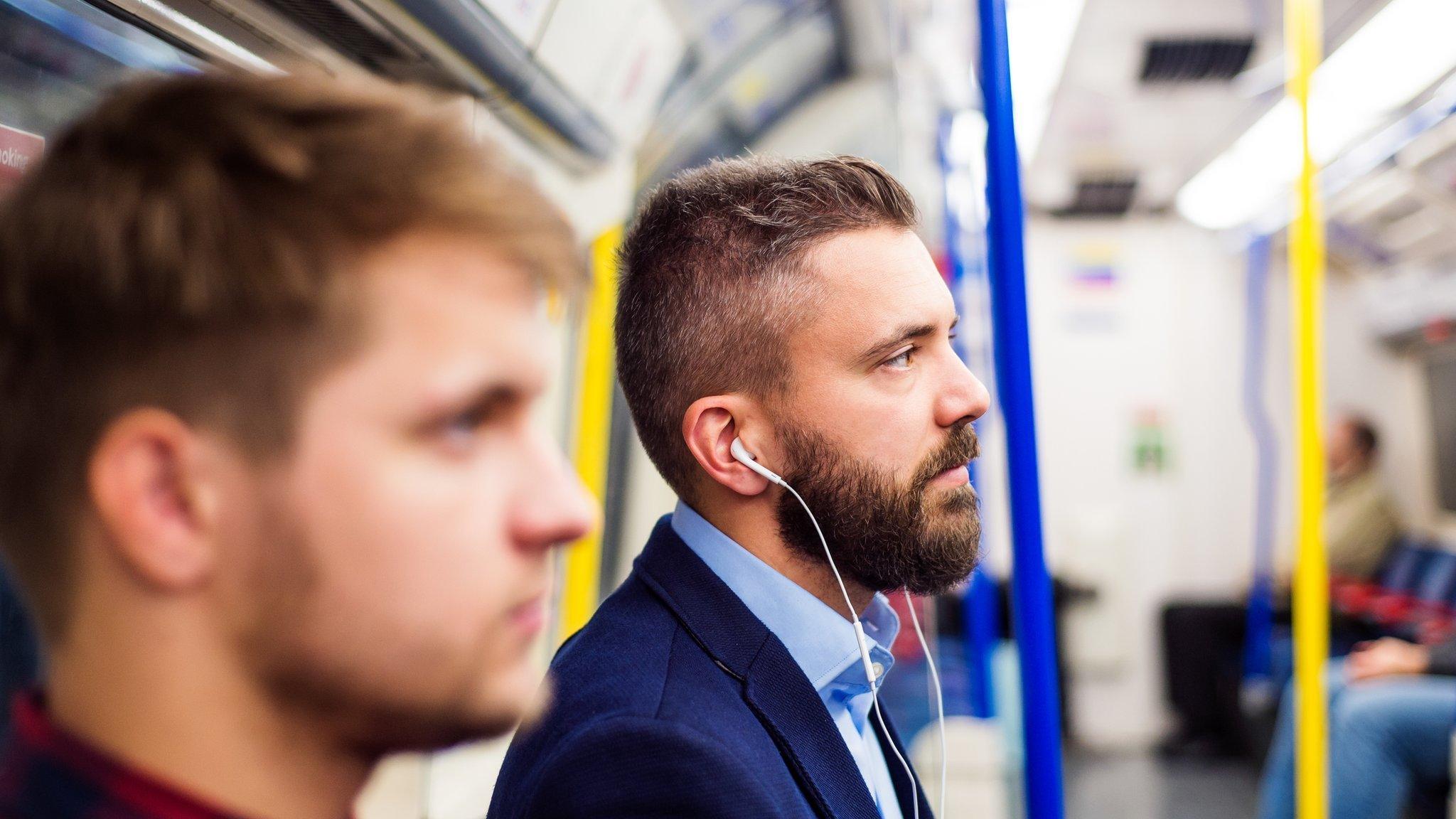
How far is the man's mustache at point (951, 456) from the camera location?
1.26 meters

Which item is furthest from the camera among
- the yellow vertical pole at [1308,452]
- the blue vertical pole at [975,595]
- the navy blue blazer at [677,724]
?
the blue vertical pole at [975,595]

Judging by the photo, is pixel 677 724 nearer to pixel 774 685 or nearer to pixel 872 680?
pixel 774 685

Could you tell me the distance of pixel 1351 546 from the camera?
19.0 feet

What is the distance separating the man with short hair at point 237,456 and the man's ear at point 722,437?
2.36 ft

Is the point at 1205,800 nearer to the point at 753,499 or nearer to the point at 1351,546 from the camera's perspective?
the point at 1351,546

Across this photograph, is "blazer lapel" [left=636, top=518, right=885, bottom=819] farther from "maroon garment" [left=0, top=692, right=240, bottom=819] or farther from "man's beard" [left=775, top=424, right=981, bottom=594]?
"maroon garment" [left=0, top=692, right=240, bottom=819]

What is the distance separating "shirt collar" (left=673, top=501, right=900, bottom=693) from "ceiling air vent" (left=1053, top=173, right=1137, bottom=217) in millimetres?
5195

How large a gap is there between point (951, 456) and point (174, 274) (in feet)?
3.25

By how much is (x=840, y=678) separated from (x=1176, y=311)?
5963 millimetres

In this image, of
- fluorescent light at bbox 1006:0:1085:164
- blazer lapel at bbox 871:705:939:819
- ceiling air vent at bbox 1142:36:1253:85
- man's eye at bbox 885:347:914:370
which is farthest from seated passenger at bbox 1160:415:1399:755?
man's eye at bbox 885:347:914:370

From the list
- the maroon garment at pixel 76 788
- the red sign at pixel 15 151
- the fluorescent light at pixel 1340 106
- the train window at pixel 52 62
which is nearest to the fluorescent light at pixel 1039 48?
the fluorescent light at pixel 1340 106

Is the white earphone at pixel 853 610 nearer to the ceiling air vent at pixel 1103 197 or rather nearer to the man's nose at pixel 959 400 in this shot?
the man's nose at pixel 959 400

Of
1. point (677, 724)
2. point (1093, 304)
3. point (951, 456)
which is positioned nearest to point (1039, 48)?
point (1093, 304)

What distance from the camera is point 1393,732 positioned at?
133 inches
